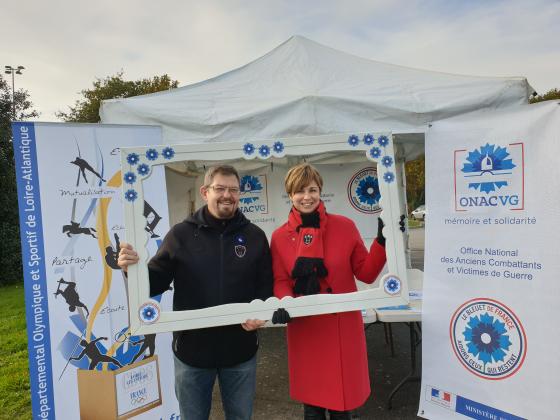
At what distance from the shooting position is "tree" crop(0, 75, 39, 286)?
1005 cm

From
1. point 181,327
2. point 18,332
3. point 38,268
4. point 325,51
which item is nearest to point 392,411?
point 181,327

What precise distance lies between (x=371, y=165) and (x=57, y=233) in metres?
3.71

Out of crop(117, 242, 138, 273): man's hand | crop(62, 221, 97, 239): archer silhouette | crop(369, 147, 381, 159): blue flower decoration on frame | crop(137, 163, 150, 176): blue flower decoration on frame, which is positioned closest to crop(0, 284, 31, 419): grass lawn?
crop(62, 221, 97, 239): archer silhouette

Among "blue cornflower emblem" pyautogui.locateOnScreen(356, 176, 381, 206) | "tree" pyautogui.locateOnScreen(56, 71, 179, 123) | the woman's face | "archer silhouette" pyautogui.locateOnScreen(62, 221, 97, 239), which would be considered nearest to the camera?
the woman's face

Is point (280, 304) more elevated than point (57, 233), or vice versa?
point (57, 233)

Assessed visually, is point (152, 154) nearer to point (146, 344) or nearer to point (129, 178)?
point (129, 178)

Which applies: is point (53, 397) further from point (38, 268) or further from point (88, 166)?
point (88, 166)

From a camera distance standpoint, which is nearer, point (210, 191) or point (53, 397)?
point (210, 191)

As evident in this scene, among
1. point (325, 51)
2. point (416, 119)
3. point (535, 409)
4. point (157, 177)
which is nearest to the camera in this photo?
point (535, 409)

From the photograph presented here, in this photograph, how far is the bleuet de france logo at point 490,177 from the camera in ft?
7.79

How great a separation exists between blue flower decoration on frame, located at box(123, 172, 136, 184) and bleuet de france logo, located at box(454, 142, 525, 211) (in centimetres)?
210

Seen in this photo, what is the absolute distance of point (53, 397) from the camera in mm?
2631

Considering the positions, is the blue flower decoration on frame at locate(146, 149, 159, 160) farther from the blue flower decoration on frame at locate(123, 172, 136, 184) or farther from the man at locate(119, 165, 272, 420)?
the man at locate(119, 165, 272, 420)

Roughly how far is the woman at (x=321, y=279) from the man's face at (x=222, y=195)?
302 mm
